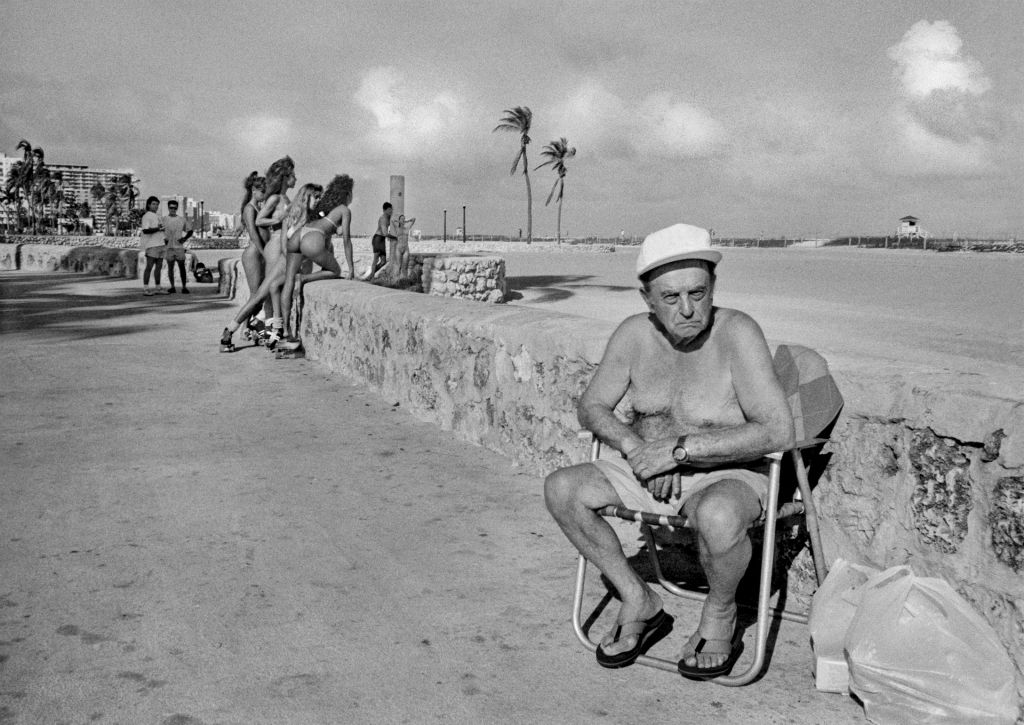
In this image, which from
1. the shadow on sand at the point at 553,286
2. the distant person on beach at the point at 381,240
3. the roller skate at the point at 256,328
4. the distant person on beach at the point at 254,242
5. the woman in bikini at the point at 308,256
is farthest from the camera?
the shadow on sand at the point at 553,286

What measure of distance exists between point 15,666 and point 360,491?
1946mm

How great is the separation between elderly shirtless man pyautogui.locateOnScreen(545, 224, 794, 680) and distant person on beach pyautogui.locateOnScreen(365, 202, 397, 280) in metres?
14.7

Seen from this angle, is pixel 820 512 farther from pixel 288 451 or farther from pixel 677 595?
pixel 288 451

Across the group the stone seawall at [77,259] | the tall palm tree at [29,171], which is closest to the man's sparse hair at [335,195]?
the stone seawall at [77,259]

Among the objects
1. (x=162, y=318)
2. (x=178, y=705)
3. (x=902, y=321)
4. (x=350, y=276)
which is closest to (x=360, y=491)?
(x=178, y=705)

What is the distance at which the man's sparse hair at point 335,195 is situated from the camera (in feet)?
30.1

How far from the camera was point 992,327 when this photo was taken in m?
13.7

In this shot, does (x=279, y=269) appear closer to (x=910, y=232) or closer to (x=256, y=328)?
(x=256, y=328)

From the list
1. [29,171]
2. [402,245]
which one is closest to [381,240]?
[402,245]

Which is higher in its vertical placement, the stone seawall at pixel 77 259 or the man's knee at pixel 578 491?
the stone seawall at pixel 77 259

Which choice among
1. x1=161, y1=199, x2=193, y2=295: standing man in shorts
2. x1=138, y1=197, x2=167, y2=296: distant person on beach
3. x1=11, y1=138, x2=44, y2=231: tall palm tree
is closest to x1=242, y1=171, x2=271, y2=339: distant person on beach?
x1=161, y1=199, x2=193, y2=295: standing man in shorts

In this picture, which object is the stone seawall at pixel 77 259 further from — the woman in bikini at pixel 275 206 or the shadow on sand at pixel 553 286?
the woman in bikini at pixel 275 206

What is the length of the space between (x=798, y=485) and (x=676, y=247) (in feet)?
2.59

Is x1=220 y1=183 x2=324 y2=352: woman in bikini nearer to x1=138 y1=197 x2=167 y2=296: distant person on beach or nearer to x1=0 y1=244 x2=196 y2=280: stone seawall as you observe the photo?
x1=138 y1=197 x2=167 y2=296: distant person on beach
